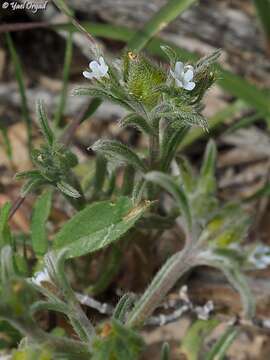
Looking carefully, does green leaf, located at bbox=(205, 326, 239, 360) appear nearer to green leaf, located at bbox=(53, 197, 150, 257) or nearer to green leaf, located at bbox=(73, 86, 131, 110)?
green leaf, located at bbox=(53, 197, 150, 257)

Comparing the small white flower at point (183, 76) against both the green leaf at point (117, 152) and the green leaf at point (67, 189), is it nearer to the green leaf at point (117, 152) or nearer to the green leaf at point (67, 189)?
the green leaf at point (117, 152)

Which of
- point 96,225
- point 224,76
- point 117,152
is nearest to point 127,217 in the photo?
point 96,225

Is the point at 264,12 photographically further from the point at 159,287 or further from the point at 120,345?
the point at 120,345

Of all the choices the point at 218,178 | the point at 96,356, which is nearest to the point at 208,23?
the point at 218,178

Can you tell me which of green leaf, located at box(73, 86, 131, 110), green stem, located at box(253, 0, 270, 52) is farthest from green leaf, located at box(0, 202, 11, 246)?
green stem, located at box(253, 0, 270, 52)

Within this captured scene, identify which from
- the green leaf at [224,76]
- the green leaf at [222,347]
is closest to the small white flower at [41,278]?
the green leaf at [222,347]
